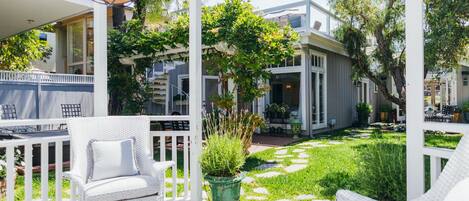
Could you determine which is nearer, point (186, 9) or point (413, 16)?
point (413, 16)

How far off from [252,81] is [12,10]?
15.3 ft

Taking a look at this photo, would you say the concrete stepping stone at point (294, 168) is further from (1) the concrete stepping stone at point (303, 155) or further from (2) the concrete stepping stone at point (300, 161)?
(1) the concrete stepping stone at point (303, 155)

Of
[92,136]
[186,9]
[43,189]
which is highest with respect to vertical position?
[186,9]

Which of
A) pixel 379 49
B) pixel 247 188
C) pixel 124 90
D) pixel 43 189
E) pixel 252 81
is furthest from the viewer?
pixel 379 49

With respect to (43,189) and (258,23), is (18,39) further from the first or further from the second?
(43,189)

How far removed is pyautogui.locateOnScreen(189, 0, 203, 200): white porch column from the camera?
351 cm

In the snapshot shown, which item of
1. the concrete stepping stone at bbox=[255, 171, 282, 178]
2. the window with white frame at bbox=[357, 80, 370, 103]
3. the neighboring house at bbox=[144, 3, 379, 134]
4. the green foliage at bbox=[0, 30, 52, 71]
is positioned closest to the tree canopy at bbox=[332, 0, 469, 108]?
the neighboring house at bbox=[144, 3, 379, 134]

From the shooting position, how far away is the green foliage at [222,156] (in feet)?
10.9

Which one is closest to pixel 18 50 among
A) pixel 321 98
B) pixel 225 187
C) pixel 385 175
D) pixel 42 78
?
pixel 42 78

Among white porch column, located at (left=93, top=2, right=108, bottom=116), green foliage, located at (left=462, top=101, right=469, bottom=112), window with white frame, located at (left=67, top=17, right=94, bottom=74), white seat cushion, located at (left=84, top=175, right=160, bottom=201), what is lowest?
white seat cushion, located at (left=84, top=175, right=160, bottom=201)

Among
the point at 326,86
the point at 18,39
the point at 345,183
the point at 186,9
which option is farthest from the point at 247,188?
the point at 18,39

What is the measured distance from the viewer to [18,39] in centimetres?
910

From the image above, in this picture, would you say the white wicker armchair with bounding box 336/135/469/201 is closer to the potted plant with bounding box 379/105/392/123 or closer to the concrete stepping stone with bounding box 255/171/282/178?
the concrete stepping stone with bounding box 255/171/282/178

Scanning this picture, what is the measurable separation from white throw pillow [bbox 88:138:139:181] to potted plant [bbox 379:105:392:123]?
14.2 metres
